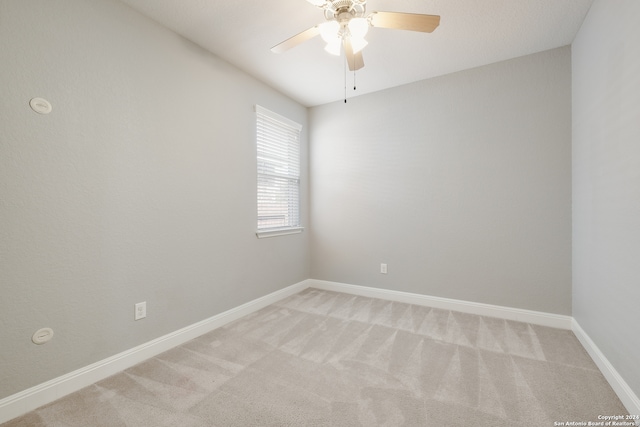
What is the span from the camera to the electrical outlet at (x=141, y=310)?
1.99m

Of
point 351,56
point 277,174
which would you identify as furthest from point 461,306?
point 351,56

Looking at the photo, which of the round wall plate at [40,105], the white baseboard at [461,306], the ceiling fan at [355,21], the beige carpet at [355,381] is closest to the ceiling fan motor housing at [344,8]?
the ceiling fan at [355,21]

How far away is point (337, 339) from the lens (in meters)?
2.32

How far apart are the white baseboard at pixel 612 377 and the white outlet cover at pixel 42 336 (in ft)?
10.3

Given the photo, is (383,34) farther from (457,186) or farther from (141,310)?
(141,310)

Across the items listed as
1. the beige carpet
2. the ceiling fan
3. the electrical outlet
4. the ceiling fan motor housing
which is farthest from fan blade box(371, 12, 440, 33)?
the electrical outlet

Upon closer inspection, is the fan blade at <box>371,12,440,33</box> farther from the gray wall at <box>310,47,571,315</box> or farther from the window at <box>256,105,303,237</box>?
the window at <box>256,105,303,237</box>

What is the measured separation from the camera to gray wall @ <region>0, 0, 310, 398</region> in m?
1.49

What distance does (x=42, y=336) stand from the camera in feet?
5.11

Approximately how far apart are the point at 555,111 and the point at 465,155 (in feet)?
2.61

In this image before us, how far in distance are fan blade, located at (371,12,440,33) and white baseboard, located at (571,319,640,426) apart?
7.27 feet

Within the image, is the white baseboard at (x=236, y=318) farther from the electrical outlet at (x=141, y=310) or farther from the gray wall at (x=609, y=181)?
the electrical outlet at (x=141, y=310)

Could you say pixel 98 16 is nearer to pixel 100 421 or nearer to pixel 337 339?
pixel 100 421

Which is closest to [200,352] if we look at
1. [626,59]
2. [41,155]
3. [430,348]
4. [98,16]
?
[41,155]
